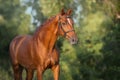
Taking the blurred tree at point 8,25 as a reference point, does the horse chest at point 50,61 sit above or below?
above

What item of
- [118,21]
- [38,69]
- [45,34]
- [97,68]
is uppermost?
[45,34]

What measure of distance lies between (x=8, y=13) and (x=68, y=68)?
542 cm

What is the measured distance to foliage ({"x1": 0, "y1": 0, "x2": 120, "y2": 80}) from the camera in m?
17.3

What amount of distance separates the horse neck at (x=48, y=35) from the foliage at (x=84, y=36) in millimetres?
9014

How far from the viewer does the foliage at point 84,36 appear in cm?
1734

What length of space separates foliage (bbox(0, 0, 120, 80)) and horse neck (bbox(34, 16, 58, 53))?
901 centimetres

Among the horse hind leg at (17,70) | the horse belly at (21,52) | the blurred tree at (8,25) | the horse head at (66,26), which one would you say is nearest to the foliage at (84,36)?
the blurred tree at (8,25)

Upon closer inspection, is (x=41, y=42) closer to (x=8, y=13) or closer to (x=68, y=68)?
(x=68, y=68)

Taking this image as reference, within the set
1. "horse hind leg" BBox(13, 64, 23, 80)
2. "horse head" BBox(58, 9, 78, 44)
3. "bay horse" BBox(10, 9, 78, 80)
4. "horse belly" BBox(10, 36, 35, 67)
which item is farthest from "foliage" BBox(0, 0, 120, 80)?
"horse head" BBox(58, 9, 78, 44)

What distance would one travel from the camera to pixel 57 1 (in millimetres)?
19891

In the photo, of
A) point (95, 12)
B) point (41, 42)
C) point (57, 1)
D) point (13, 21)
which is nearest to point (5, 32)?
point (13, 21)

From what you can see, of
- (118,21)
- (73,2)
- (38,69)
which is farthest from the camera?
(73,2)

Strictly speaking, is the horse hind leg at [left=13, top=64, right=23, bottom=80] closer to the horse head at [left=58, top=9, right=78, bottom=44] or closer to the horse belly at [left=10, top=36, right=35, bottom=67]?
the horse belly at [left=10, top=36, right=35, bottom=67]

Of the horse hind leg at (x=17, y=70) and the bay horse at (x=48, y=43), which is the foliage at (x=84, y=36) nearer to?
the horse hind leg at (x=17, y=70)
